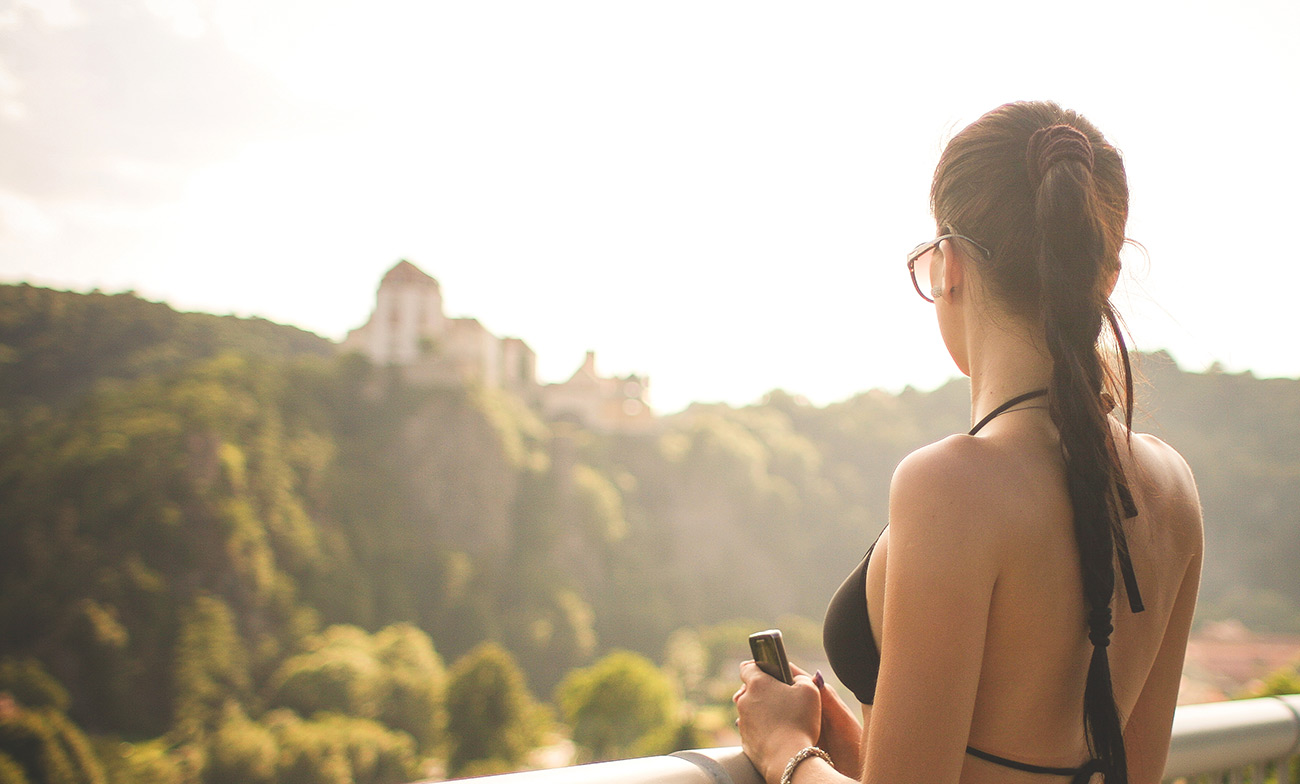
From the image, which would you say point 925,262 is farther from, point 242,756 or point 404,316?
point 404,316

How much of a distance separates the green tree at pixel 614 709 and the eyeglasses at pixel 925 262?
31.7 m

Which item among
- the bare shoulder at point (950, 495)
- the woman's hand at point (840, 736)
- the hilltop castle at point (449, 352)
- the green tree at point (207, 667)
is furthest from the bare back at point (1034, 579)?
the hilltop castle at point (449, 352)

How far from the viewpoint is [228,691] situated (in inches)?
1286

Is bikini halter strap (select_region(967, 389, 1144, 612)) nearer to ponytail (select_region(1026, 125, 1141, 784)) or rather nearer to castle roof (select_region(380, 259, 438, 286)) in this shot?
ponytail (select_region(1026, 125, 1141, 784))

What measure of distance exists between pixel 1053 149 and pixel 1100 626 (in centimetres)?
50

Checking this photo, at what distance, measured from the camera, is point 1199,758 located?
132 centimetres

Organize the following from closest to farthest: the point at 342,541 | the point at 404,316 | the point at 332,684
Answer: the point at 332,684
the point at 342,541
the point at 404,316

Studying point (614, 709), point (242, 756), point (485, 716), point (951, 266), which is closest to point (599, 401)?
point (614, 709)

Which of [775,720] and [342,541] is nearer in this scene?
[775,720]

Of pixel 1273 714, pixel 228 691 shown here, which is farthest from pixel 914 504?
pixel 228 691

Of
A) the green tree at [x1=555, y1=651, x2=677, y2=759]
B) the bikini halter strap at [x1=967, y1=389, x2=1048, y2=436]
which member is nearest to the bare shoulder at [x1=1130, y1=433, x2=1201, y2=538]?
the bikini halter strap at [x1=967, y1=389, x2=1048, y2=436]

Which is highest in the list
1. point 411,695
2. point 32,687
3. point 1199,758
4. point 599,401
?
point 599,401

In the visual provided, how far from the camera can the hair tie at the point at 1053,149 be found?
0.84 m

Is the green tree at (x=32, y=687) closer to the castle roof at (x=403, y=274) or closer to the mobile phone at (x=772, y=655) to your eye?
the castle roof at (x=403, y=274)
